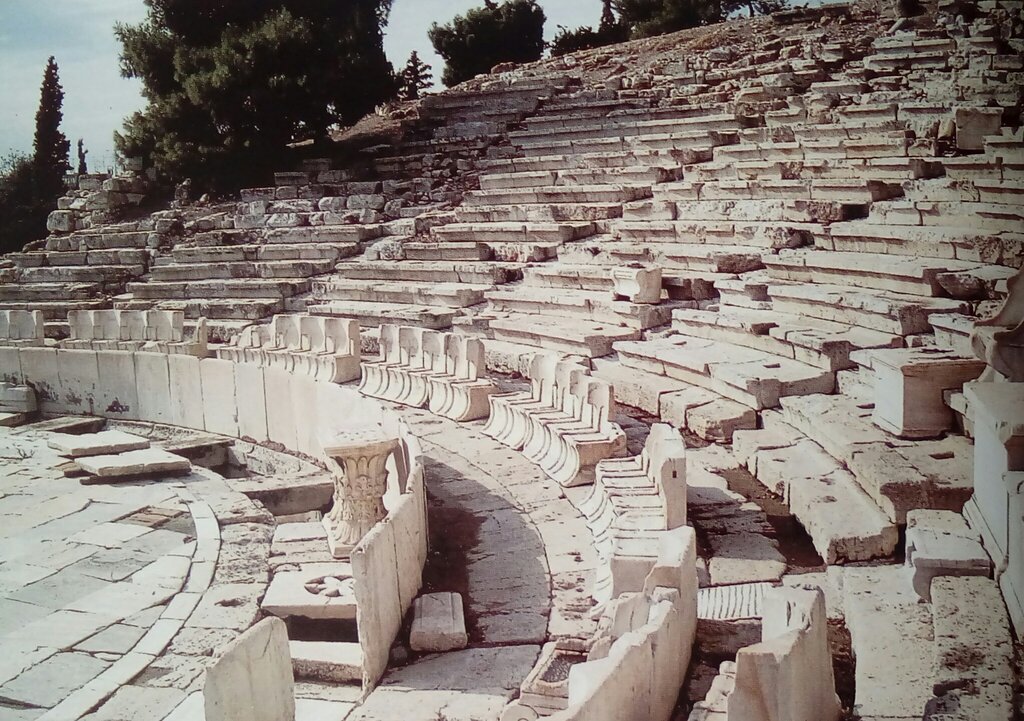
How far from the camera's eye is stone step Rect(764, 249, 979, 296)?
6.95 m

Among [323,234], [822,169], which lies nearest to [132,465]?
[323,234]

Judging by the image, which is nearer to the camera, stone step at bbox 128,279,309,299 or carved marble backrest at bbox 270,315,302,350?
carved marble backrest at bbox 270,315,302,350

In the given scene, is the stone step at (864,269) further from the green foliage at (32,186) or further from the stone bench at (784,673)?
the green foliage at (32,186)

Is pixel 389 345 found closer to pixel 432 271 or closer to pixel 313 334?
pixel 313 334

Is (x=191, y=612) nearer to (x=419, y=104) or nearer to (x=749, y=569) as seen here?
(x=749, y=569)

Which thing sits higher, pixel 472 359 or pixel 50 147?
pixel 50 147

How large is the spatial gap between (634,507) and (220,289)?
10388 mm

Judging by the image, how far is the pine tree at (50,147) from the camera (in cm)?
1883

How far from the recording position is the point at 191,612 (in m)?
5.17

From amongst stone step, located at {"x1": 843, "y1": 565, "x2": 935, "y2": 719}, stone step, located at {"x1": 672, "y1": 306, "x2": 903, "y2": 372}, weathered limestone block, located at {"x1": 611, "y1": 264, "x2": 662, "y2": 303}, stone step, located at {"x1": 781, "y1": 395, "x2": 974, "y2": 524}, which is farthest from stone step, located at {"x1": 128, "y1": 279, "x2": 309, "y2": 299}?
stone step, located at {"x1": 843, "y1": 565, "x2": 935, "y2": 719}

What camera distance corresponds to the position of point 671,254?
9.67 metres

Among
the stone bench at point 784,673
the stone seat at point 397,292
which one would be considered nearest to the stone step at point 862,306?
the stone seat at point 397,292

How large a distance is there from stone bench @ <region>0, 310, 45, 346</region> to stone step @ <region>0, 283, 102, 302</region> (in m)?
2.43

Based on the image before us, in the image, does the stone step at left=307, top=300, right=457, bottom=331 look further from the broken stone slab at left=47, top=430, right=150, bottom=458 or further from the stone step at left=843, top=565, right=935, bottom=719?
the stone step at left=843, top=565, right=935, bottom=719
